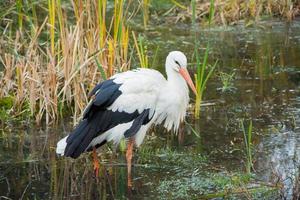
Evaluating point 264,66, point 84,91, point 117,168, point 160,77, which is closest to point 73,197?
point 117,168

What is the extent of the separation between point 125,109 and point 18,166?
1183mm

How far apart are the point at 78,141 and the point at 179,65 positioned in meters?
1.13

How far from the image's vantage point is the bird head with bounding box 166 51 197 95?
632 centimetres

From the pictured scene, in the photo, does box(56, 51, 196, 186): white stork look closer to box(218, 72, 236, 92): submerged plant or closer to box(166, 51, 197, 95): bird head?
box(166, 51, 197, 95): bird head

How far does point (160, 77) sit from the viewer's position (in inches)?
253

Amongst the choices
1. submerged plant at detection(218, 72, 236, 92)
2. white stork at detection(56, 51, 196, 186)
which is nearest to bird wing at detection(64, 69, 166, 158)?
white stork at detection(56, 51, 196, 186)

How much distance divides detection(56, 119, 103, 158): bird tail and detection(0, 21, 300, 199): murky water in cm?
28

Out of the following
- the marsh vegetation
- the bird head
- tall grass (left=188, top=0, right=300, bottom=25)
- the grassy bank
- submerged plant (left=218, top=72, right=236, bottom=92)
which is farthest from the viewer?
tall grass (left=188, top=0, right=300, bottom=25)

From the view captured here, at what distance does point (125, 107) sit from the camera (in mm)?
6160

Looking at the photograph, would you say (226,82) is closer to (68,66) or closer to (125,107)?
(68,66)

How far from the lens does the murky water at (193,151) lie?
5910 mm

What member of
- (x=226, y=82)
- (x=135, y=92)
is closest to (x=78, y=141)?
(x=135, y=92)

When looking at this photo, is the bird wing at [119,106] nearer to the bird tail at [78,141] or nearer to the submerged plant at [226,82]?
the bird tail at [78,141]

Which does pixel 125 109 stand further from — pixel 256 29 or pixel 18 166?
pixel 256 29
